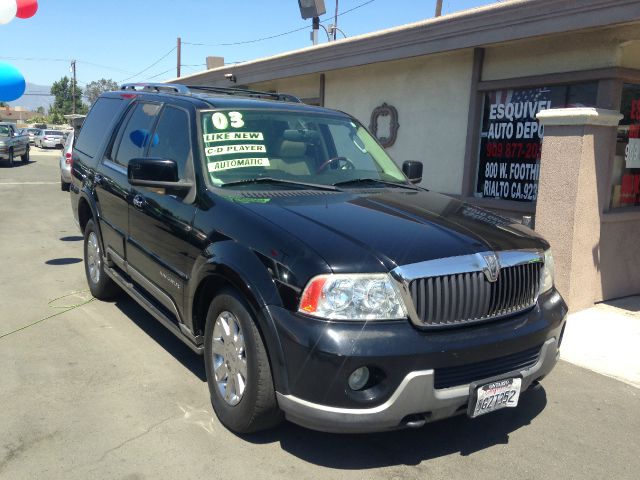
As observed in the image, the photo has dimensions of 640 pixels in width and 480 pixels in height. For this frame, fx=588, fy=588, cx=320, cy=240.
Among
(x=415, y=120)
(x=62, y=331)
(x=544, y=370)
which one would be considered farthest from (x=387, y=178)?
(x=415, y=120)

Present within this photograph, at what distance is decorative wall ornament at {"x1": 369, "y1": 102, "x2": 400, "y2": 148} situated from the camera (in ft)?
31.2

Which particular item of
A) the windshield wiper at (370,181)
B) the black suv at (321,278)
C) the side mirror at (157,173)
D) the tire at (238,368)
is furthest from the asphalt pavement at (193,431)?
the windshield wiper at (370,181)

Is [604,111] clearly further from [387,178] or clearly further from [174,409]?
[174,409]

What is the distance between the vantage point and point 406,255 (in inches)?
115

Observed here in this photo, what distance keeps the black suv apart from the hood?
0.04 feet

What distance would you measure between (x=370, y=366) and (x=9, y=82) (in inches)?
414

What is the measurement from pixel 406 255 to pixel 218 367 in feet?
4.48

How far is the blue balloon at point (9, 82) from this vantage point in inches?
420

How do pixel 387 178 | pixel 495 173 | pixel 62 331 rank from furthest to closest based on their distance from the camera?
pixel 495 173
pixel 62 331
pixel 387 178

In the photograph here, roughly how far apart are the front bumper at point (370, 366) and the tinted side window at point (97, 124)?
3.70 meters

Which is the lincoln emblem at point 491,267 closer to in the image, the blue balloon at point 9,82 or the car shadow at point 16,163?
the blue balloon at point 9,82

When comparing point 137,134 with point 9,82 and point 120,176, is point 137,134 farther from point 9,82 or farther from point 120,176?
point 9,82

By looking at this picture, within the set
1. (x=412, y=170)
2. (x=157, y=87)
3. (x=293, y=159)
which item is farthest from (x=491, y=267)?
(x=157, y=87)

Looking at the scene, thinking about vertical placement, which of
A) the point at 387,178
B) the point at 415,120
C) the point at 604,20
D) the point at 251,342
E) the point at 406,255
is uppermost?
the point at 604,20
